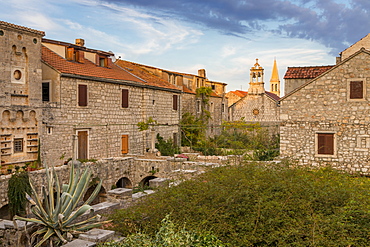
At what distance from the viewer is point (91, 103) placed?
758 inches

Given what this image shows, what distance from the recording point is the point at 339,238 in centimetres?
584

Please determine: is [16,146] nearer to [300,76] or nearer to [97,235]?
[97,235]

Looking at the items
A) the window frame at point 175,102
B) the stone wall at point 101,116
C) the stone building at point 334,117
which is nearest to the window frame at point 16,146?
the stone wall at point 101,116

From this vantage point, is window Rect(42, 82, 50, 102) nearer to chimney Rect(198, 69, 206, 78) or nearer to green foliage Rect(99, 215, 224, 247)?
green foliage Rect(99, 215, 224, 247)

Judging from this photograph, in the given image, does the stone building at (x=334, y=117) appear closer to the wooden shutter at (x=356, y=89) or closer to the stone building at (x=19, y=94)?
the wooden shutter at (x=356, y=89)

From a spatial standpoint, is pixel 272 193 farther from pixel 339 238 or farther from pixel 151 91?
pixel 151 91

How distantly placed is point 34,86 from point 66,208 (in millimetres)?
10128

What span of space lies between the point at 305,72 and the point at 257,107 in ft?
55.9

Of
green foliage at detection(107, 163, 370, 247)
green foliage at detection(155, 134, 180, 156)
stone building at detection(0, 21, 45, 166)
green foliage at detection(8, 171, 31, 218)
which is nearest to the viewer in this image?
green foliage at detection(107, 163, 370, 247)

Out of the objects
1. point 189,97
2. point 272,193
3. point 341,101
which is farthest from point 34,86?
point 189,97

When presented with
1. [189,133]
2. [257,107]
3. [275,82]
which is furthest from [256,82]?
[275,82]

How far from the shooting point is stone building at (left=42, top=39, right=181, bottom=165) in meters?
17.1

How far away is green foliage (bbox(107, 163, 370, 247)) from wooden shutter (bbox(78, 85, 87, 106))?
11.7 metres

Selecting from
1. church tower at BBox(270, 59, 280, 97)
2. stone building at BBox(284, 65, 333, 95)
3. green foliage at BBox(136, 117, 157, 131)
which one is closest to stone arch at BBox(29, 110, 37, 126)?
green foliage at BBox(136, 117, 157, 131)
